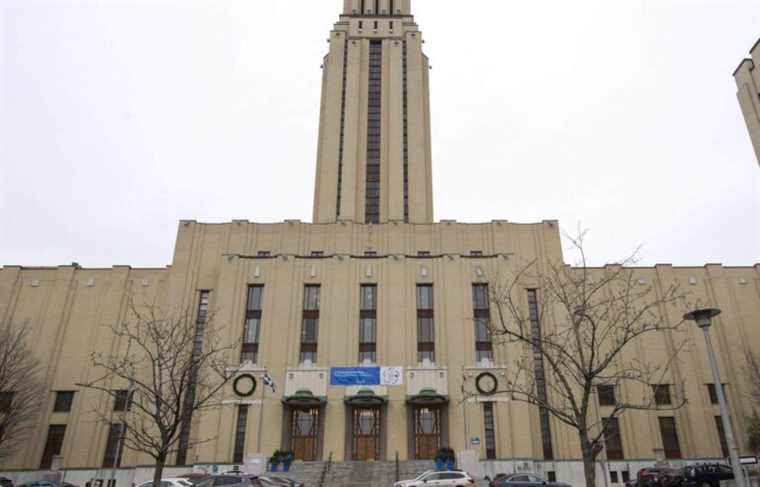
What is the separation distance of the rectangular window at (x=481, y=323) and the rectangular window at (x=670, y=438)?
16944 mm

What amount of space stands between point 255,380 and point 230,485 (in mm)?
20465

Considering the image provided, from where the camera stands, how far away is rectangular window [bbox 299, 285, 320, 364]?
44.2 metres

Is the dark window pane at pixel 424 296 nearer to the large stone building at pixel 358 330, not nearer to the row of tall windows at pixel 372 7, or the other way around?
the large stone building at pixel 358 330

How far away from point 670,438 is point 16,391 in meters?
55.7

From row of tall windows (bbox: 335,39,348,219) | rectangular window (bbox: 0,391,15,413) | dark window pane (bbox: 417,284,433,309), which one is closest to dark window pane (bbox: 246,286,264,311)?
dark window pane (bbox: 417,284,433,309)

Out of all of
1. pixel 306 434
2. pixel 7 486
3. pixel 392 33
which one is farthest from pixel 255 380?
pixel 392 33

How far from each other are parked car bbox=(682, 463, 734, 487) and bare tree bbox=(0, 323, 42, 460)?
4778 centimetres

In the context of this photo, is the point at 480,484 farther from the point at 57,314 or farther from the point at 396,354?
the point at 57,314

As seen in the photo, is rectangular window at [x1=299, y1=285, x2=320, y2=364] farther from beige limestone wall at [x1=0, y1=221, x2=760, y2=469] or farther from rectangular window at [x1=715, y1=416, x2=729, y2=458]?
rectangular window at [x1=715, y1=416, x2=729, y2=458]

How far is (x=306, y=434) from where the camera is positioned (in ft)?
137

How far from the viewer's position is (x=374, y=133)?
63.8 metres

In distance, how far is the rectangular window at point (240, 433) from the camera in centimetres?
4050

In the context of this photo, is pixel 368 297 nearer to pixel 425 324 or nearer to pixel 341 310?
pixel 341 310

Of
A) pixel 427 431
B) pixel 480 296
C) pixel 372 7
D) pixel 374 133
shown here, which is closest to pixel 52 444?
pixel 427 431
